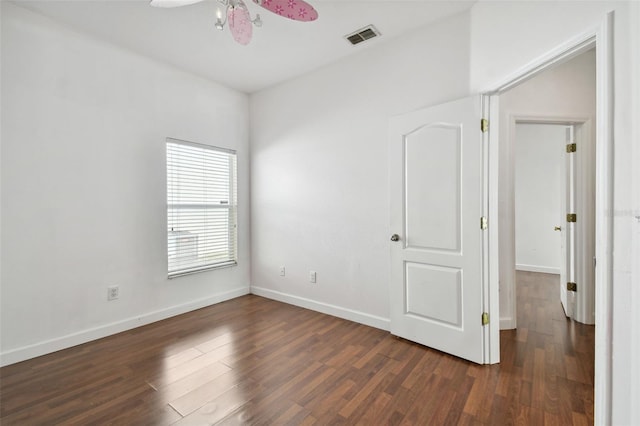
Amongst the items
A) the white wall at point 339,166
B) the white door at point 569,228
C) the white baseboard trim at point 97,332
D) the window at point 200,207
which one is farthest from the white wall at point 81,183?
the white door at point 569,228

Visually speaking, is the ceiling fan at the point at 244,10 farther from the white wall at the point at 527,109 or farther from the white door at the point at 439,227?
the white wall at the point at 527,109

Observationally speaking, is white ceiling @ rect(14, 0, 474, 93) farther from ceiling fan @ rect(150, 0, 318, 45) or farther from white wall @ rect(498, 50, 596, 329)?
white wall @ rect(498, 50, 596, 329)

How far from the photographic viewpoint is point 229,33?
266 cm

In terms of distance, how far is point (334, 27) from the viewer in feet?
8.46

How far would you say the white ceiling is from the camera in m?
2.31

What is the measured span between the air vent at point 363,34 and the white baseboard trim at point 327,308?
2.80 m

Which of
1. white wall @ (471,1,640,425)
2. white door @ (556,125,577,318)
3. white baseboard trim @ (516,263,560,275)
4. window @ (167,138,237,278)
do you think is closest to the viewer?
white wall @ (471,1,640,425)

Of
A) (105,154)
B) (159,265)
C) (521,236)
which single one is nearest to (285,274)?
(159,265)

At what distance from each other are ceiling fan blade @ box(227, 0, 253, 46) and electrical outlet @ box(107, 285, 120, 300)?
263 cm

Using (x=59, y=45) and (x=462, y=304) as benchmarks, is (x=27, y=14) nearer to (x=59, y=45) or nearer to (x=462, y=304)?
(x=59, y=45)

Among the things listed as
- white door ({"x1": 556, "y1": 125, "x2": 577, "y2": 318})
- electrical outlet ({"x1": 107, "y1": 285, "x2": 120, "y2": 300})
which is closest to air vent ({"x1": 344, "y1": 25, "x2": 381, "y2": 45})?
white door ({"x1": 556, "y1": 125, "x2": 577, "y2": 318})

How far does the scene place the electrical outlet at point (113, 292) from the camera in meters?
2.79

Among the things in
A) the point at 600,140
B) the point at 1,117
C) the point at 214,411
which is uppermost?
the point at 1,117

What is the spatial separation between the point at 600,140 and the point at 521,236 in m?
5.01
